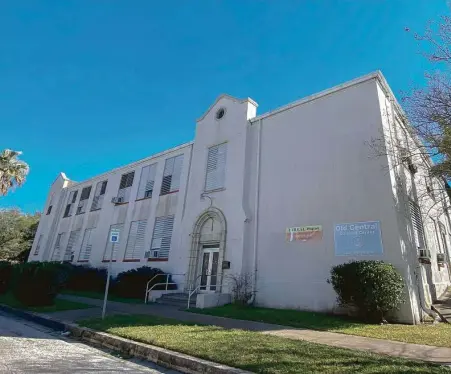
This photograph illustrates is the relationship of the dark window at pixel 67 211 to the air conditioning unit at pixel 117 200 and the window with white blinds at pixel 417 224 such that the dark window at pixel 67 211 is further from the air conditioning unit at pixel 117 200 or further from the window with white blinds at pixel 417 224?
the window with white blinds at pixel 417 224

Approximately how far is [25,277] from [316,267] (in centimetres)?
1120

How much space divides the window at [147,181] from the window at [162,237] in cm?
274

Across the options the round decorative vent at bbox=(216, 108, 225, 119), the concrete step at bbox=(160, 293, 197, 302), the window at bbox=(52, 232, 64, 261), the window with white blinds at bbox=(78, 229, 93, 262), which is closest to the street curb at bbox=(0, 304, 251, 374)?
the concrete step at bbox=(160, 293, 197, 302)

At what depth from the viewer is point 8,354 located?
5.70 m

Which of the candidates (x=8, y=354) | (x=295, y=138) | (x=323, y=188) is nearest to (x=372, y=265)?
(x=323, y=188)

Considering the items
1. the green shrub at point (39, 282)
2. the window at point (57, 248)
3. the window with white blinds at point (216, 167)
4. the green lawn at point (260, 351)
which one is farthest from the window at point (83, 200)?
the green lawn at point (260, 351)

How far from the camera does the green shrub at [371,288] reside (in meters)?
9.24

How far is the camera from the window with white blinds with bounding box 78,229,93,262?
23839mm

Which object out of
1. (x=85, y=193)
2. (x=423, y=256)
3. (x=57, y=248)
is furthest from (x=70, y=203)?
(x=423, y=256)

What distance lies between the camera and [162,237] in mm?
18969

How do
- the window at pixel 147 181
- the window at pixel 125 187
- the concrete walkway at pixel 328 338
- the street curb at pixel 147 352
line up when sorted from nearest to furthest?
the street curb at pixel 147 352 < the concrete walkway at pixel 328 338 < the window at pixel 147 181 < the window at pixel 125 187

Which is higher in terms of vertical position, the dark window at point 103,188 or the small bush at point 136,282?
the dark window at point 103,188

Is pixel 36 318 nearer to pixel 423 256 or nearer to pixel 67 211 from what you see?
pixel 423 256

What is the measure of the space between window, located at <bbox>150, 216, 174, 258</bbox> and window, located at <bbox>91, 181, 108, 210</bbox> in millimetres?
8089
